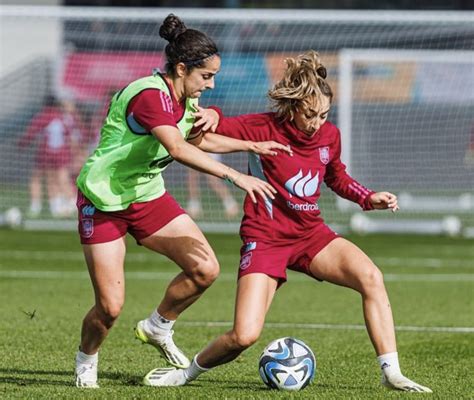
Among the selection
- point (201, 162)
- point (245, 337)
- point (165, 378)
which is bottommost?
point (165, 378)

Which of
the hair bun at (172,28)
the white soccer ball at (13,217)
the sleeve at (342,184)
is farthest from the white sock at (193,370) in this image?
the white soccer ball at (13,217)

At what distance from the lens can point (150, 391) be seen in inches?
259

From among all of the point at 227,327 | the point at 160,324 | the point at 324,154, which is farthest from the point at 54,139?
the point at 324,154

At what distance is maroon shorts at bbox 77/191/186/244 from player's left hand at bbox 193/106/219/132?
51cm

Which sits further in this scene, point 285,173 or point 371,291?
point 285,173

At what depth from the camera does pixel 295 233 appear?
6.74 metres

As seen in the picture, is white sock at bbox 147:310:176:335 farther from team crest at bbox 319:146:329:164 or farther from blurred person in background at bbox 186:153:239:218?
blurred person in background at bbox 186:153:239:218

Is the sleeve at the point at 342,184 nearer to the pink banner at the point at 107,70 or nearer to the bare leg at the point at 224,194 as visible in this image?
the bare leg at the point at 224,194

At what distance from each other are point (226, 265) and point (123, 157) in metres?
8.46

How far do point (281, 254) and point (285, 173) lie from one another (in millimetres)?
456

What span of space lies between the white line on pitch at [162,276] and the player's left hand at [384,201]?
667cm

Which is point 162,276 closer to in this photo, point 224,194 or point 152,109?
point 224,194

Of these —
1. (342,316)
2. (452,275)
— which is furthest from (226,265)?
(342,316)

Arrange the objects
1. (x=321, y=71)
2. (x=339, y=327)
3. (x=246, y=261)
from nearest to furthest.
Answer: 1. (x=246, y=261)
2. (x=321, y=71)
3. (x=339, y=327)
